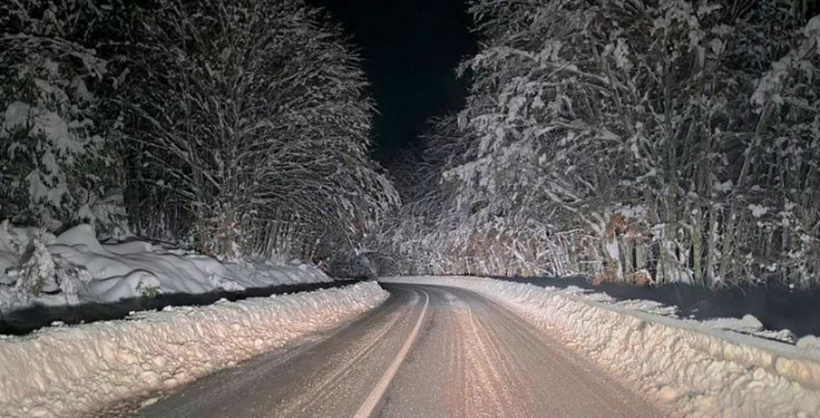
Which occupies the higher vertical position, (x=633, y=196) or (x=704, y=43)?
(x=704, y=43)

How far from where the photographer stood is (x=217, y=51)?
1727 centimetres

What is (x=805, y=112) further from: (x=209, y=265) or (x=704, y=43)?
(x=209, y=265)

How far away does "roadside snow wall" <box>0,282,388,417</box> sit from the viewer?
5305 mm

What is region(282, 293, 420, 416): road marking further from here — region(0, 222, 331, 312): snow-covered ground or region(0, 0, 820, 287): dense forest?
region(0, 0, 820, 287): dense forest

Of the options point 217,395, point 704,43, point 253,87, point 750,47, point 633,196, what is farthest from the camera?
point 253,87

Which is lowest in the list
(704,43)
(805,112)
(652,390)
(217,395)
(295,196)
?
(217,395)

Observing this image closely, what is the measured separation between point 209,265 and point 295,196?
5.18 meters

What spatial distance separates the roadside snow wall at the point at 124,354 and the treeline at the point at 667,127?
9.13 meters

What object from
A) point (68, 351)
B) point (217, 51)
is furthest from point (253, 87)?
point (68, 351)

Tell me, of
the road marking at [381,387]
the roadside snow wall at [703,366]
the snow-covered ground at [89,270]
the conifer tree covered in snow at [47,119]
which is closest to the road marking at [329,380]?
the road marking at [381,387]

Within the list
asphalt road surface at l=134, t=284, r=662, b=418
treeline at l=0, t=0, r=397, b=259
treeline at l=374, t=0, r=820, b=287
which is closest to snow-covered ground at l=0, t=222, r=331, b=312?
treeline at l=0, t=0, r=397, b=259

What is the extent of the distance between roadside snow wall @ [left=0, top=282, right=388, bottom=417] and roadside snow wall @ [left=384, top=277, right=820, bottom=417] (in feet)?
17.4

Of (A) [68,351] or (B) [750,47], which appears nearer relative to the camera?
(A) [68,351]

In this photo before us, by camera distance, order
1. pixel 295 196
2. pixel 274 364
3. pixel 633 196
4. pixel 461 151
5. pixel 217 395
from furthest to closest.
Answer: pixel 461 151 → pixel 295 196 → pixel 633 196 → pixel 274 364 → pixel 217 395
